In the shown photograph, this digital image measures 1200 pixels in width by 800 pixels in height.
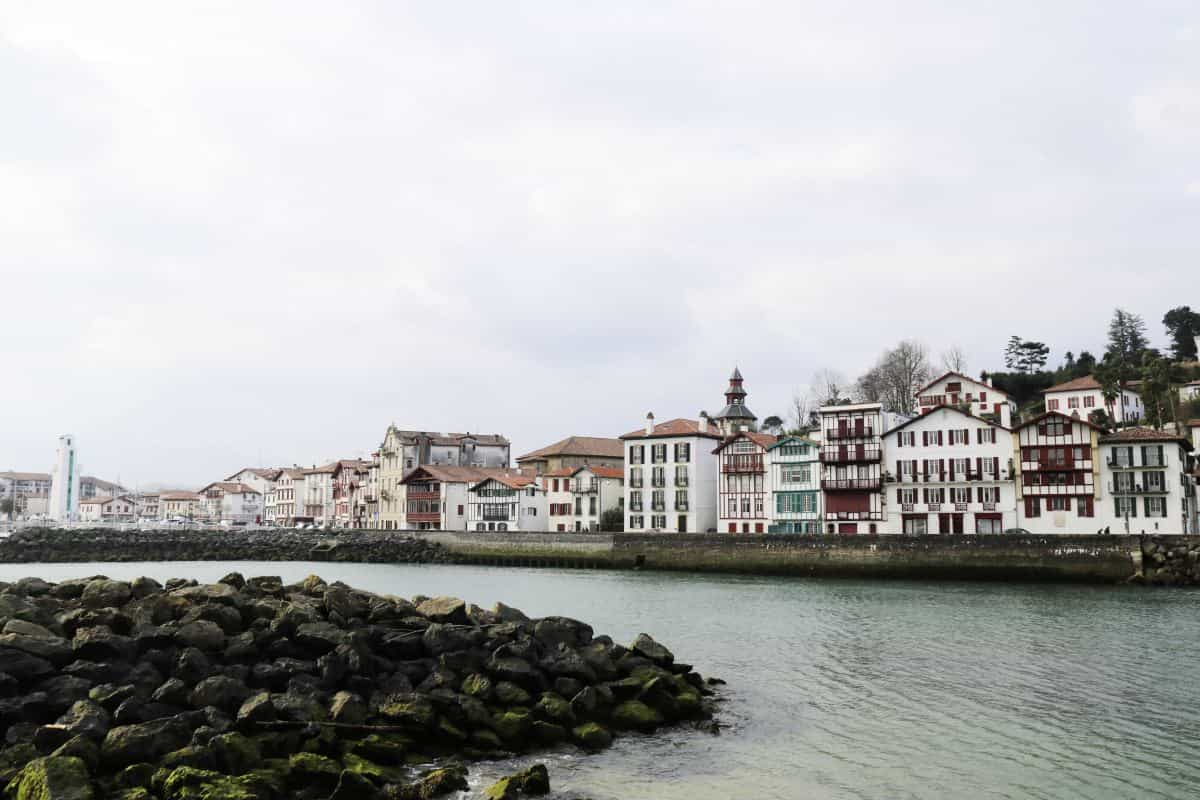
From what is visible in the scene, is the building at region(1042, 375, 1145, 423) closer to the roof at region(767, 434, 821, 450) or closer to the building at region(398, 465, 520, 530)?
the roof at region(767, 434, 821, 450)

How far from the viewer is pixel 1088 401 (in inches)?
3295

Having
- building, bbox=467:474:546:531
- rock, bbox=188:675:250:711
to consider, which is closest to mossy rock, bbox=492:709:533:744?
rock, bbox=188:675:250:711

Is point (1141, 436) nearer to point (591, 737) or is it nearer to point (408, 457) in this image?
point (591, 737)

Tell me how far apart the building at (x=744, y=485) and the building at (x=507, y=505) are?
19113 mm

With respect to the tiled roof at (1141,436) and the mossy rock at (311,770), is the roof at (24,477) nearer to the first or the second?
the tiled roof at (1141,436)

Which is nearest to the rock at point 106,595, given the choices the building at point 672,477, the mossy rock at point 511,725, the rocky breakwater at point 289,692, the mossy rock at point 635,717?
the rocky breakwater at point 289,692

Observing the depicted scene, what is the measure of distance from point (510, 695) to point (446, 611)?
4324mm

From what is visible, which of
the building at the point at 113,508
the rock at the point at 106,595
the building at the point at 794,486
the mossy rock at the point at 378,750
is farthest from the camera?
the building at the point at 113,508

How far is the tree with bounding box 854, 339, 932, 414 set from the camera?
9212cm

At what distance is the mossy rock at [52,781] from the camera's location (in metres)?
10.9

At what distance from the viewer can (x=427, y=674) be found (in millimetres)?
16531

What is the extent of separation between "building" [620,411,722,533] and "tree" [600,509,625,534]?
3.08 metres

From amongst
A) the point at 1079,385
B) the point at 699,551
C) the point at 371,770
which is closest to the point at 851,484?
the point at 699,551

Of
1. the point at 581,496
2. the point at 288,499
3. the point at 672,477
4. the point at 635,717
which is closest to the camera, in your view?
the point at 635,717
